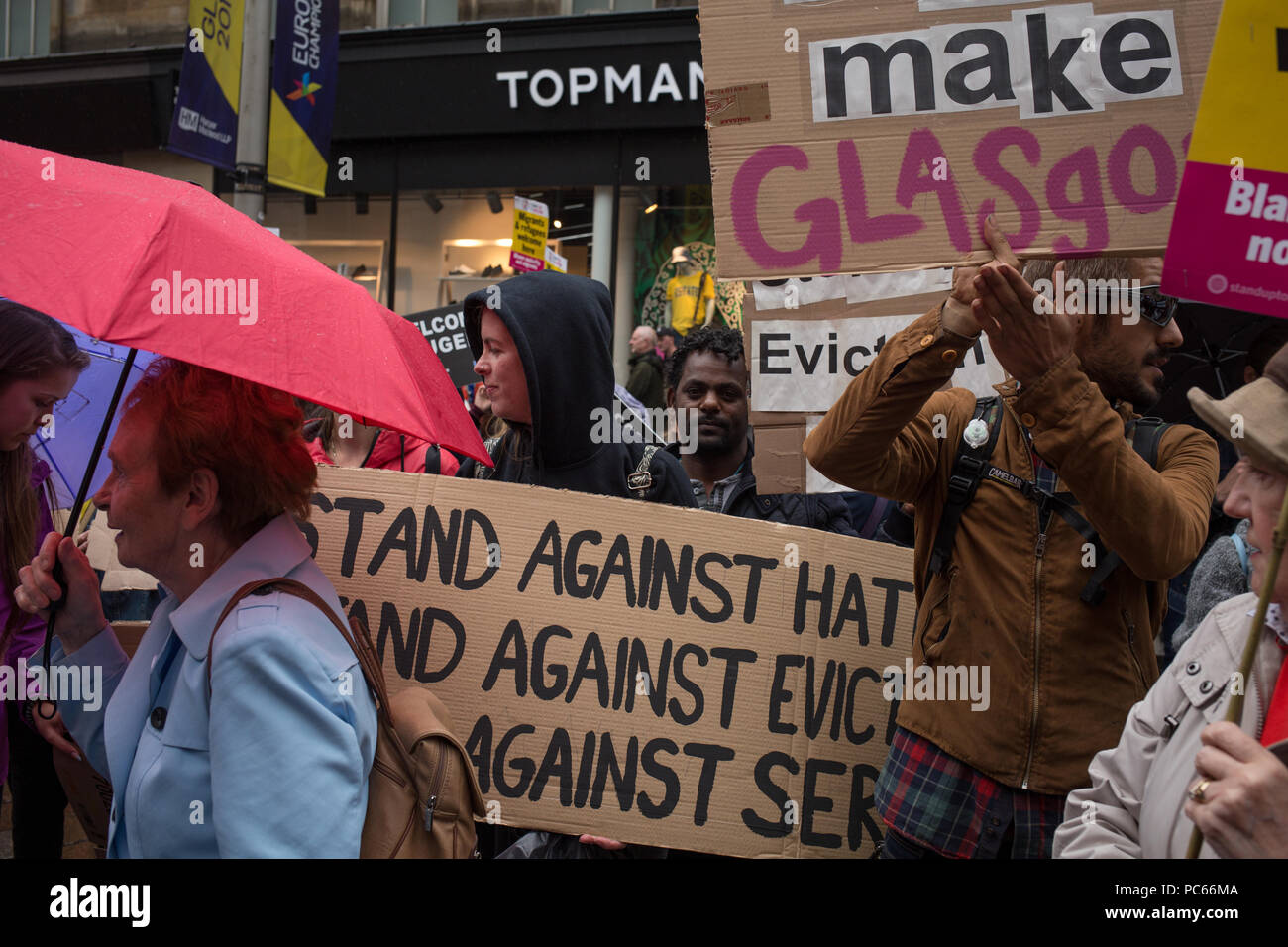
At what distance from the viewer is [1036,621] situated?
247cm

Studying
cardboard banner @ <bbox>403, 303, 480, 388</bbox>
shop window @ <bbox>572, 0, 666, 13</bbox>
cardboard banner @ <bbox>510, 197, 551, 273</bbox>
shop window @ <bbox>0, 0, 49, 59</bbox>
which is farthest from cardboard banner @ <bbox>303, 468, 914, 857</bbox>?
shop window @ <bbox>0, 0, 49, 59</bbox>

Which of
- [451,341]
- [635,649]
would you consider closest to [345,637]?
[635,649]

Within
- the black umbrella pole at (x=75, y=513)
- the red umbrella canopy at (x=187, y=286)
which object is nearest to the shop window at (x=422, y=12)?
the black umbrella pole at (x=75, y=513)

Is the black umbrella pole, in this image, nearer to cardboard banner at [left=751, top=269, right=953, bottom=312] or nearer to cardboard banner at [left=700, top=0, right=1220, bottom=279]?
cardboard banner at [left=700, top=0, right=1220, bottom=279]

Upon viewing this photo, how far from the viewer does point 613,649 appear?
3109 millimetres

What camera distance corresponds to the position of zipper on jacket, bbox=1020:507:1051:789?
2.43 m

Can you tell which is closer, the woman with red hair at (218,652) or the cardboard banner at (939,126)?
the woman with red hair at (218,652)

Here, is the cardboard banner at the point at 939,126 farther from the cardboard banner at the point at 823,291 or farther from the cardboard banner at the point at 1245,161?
the cardboard banner at the point at 823,291

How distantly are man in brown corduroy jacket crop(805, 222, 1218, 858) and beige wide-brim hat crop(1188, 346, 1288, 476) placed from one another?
0.35m

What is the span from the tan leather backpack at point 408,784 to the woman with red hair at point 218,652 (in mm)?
38

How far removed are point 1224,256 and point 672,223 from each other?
11.7 m

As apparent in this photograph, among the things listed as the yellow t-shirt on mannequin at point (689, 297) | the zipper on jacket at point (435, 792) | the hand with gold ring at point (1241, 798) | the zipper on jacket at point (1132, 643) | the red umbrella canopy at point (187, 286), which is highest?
the yellow t-shirt on mannequin at point (689, 297)

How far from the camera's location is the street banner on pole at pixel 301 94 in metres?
7.50

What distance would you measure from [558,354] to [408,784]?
165 cm
